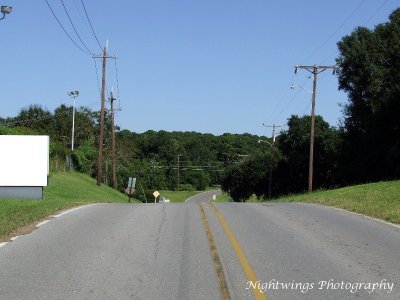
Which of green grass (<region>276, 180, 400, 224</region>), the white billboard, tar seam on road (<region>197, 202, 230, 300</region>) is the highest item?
the white billboard

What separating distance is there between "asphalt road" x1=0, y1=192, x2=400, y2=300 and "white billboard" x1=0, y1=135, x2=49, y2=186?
10172 millimetres

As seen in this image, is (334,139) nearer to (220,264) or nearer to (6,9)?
(6,9)

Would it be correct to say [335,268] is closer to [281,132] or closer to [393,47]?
[393,47]

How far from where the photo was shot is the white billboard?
2525 centimetres

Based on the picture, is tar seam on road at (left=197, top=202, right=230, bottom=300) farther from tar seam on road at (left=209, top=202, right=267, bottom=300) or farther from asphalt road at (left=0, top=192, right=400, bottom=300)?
tar seam on road at (left=209, top=202, right=267, bottom=300)

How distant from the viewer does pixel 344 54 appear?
55.0 m

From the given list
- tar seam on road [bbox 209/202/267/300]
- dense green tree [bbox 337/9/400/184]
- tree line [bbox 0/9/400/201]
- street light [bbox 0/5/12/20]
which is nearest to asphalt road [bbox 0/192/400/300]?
tar seam on road [bbox 209/202/267/300]

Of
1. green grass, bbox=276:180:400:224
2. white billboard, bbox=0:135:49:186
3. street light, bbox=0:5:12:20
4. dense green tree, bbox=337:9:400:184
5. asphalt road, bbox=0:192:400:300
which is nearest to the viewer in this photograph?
asphalt road, bbox=0:192:400:300

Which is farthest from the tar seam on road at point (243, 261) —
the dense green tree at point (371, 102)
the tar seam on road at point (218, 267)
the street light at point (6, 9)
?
the dense green tree at point (371, 102)

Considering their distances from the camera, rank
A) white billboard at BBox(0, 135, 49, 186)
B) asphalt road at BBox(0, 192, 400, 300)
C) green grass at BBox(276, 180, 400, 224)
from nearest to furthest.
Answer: asphalt road at BBox(0, 192, 400, 300), green grass at BBox(276, 180, 400, 224), white billboard at BBox(0, 135, 49, 186)

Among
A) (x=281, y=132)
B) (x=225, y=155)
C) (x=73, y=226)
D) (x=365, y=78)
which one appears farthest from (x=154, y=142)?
(x=73, y=226)

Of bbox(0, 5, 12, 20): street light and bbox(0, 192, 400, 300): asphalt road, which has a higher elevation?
bbox(0, 5, 12, 20): street light

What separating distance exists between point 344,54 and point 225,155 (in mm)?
84242

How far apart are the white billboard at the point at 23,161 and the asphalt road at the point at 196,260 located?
1017 centimetres
